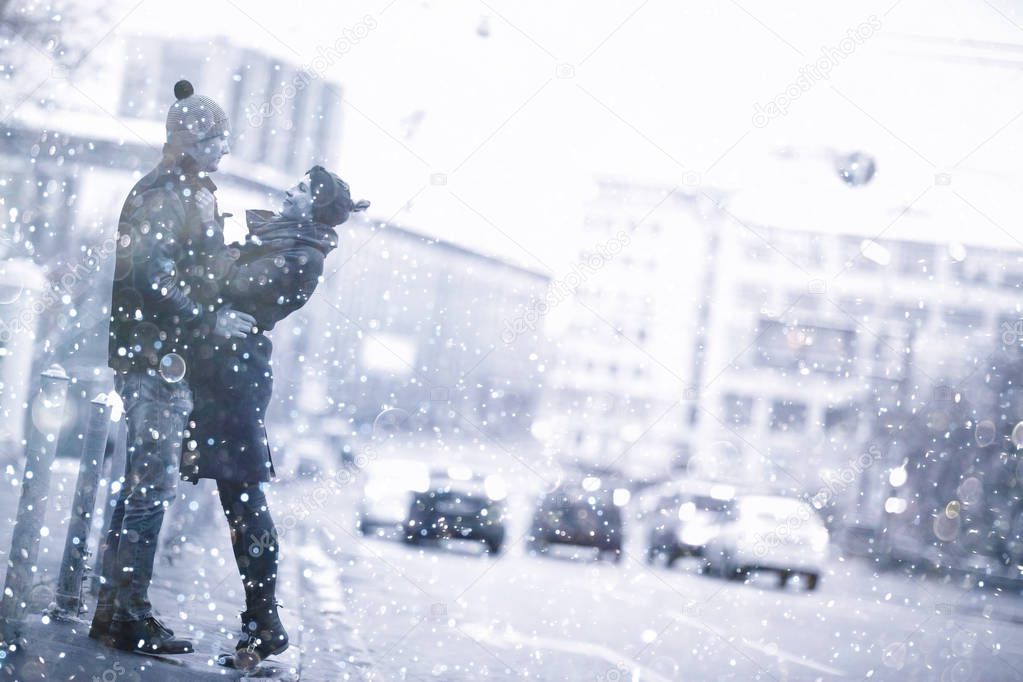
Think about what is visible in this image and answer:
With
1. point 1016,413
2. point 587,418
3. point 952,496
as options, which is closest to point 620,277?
point 1016,413

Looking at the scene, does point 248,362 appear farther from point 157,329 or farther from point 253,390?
point 157,329

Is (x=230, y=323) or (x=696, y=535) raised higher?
(x=230, y=323)

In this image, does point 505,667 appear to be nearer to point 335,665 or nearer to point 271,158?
point 335,665

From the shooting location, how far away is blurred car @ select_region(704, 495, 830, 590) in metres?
6.79

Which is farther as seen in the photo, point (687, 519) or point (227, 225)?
point (687, 519)

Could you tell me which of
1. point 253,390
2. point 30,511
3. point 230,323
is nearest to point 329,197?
point 230,323

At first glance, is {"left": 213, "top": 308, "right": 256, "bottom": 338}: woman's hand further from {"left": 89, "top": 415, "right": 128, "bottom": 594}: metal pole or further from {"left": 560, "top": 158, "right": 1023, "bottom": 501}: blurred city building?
{"left": 560, "top": 158, "right": 1023, "bottom": 501}: blurred city building

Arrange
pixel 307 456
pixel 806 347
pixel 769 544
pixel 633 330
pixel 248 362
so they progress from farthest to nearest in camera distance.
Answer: pixel 806 347, pixel 633 330, pixel 769 544, pixel 307 456, pixel 248 362

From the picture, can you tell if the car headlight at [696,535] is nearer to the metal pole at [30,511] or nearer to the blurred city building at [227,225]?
the blurred city building at [227,225]

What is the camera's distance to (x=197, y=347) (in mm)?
2191

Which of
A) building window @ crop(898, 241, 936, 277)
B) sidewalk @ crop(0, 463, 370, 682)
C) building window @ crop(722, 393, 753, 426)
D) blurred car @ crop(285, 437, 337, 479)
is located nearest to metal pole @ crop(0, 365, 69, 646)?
sidewalk @ crop(0, 463, 370, 682)

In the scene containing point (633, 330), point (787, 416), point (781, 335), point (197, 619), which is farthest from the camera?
point (781, 335)

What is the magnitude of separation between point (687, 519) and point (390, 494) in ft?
6.98

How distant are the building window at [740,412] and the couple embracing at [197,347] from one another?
13004 millimetres
